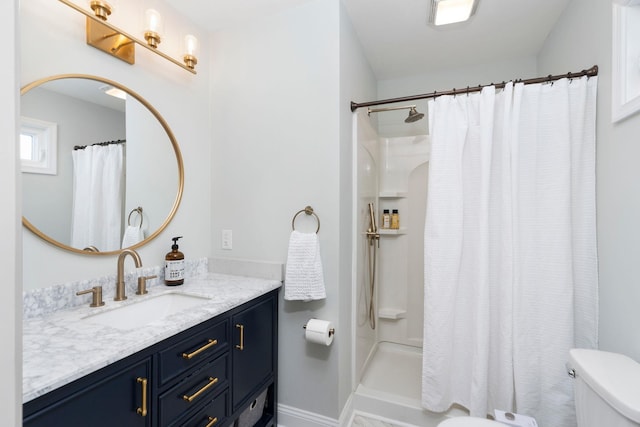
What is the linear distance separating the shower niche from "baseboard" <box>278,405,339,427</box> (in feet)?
3.76

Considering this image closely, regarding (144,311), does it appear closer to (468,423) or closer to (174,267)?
(174,267)

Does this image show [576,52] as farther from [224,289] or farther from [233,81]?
[224,289]

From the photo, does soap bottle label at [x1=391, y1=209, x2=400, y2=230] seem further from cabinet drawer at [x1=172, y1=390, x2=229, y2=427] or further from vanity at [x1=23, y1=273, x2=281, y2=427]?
cabinet drawer at [x1=172, y1=390, x2=229, y2=427]

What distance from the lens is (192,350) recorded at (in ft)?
3.89

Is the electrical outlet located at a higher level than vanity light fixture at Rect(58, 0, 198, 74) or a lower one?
lower

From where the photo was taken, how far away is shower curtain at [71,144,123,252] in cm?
134

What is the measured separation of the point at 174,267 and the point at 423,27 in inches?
87.0

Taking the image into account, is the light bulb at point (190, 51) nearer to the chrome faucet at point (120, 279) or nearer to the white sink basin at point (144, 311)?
the chrome faucet at point (120, 279)

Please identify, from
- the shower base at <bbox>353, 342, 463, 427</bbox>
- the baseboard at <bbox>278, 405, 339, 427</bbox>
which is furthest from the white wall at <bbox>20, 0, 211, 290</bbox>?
the shower base at <bbox>353, 342, 463, 427</bbox>

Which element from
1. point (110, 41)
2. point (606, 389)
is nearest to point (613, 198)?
point (606, 389)

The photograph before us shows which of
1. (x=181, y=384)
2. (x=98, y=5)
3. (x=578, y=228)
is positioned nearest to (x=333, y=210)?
(x=181, y=384)

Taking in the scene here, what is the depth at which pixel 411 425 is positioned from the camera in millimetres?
1832

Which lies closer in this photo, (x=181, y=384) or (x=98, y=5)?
(x=181, y=384)

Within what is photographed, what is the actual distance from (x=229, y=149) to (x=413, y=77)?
185 cm
